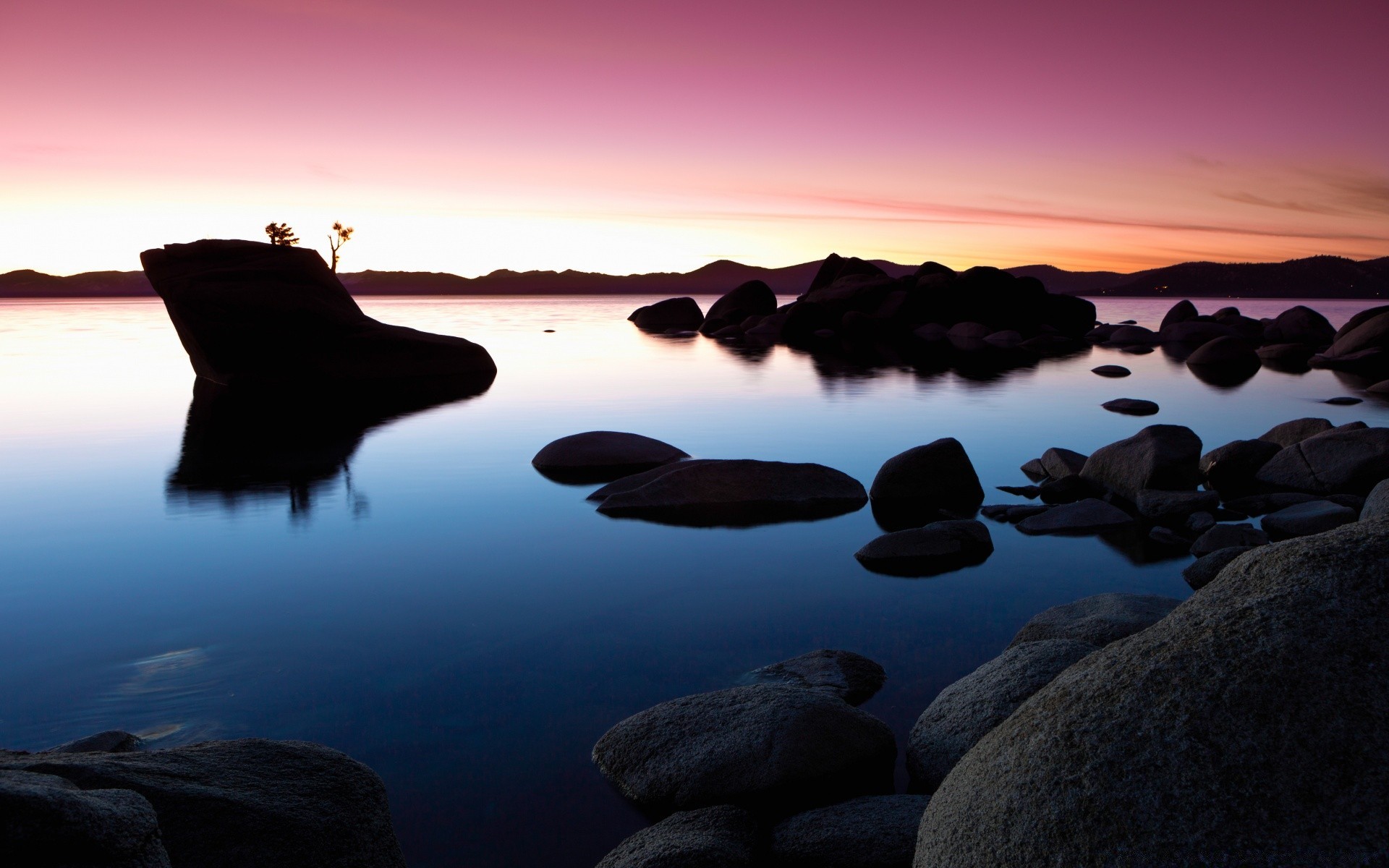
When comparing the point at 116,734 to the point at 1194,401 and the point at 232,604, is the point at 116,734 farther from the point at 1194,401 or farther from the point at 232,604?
the point at 1194,401

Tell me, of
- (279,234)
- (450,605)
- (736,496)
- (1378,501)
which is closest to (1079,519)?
(1378,501)

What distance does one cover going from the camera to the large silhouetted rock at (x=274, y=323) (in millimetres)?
23234

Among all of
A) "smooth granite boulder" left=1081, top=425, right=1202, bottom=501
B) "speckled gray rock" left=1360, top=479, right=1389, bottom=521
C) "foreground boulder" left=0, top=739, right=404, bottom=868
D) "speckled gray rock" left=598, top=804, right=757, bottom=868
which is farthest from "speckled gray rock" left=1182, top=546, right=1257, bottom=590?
"foreground boulder" left=0, top=739, right=404, bottom=868

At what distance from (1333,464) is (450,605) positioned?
1040cm

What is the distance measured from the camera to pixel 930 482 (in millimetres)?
11383

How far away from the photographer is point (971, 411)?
21.6m

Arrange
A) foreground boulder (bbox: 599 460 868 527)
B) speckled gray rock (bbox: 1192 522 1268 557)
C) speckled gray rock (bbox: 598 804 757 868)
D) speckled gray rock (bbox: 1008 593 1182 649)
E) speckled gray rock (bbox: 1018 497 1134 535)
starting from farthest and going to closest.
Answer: foreground boulder (bbox: 599 460 868 527) → speckled gray rock (bbox: 1018 497 1134 535) → speckled gray rock (bbox: 1192 522 1268 557) → speckled gray rock (bbox: 1008 593 1182 649) → speckled gray rock (bbox: 598 804 757 868)

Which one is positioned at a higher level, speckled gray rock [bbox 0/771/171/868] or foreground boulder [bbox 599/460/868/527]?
speckled gray rock [bbox 0/771/171/868]

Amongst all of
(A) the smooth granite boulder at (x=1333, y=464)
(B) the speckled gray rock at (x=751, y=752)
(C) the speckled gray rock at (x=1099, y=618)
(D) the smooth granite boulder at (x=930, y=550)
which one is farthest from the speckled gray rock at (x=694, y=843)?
(A) the smooth granite boulder at (x=1333, y=464)

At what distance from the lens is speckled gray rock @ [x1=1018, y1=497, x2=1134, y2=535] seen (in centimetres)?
1012

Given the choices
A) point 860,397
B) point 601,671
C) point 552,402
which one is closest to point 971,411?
point 860,397

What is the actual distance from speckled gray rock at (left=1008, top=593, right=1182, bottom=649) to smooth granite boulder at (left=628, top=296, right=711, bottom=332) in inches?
2364

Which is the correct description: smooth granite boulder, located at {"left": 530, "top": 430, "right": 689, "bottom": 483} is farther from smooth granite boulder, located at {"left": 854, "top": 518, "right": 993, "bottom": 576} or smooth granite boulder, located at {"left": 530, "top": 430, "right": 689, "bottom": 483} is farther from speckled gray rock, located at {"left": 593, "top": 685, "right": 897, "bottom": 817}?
speckled gray rock, located at {"left": 593, "top": 685, "right": 897, "bottom": 817}

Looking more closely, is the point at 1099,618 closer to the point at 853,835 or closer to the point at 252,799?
the point at 853,835
